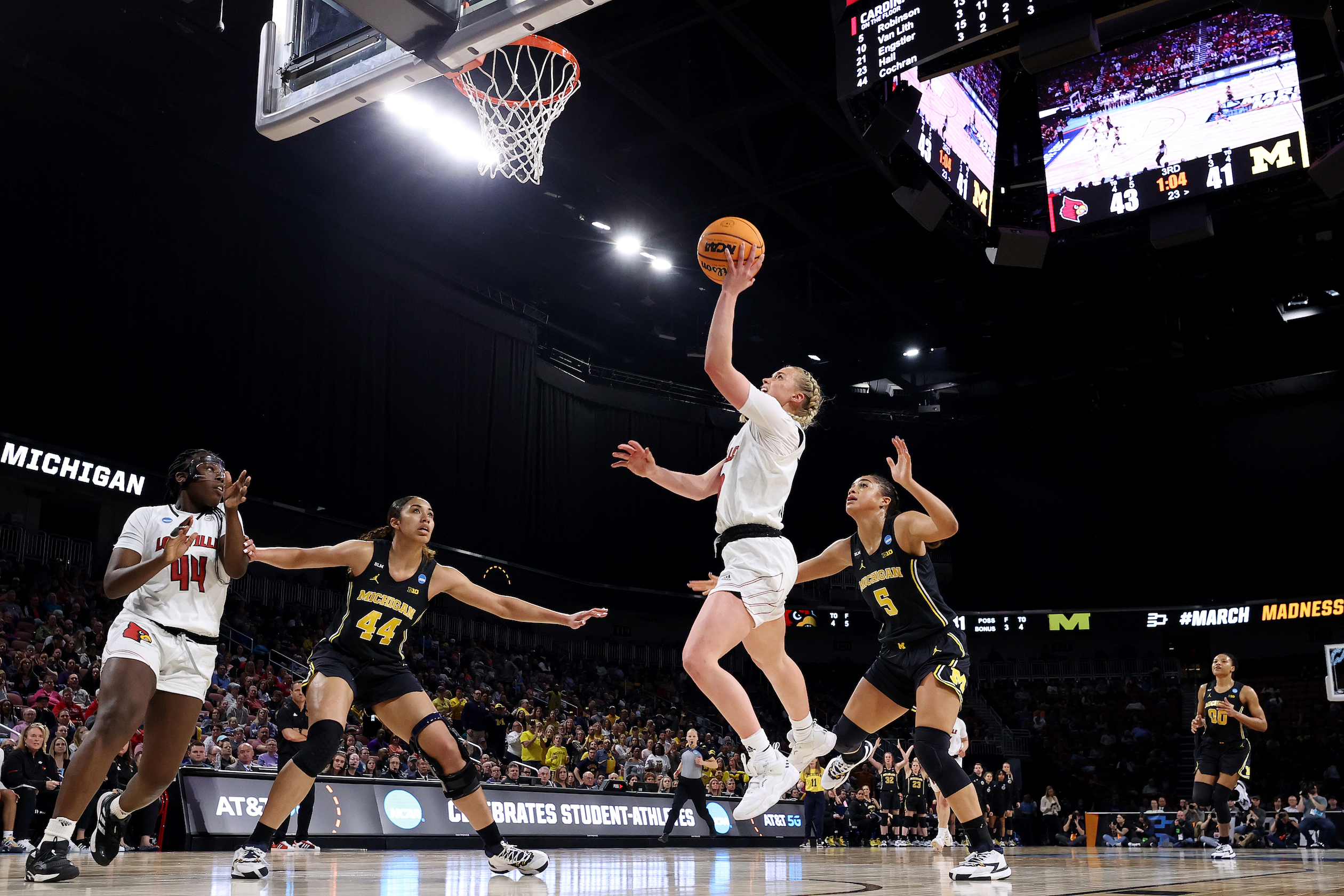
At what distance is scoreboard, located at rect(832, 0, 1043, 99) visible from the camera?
773 cm

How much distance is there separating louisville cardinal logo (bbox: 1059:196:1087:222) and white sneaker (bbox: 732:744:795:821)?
6.04 meters

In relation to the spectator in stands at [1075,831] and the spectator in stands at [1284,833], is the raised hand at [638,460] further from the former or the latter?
the spectator in stands at [1075,831]

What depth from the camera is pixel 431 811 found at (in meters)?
12.9

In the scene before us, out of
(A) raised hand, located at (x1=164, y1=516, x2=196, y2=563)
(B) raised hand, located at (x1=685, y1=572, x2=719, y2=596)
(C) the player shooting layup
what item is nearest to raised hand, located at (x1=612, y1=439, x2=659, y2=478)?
(C) the player shooting layup

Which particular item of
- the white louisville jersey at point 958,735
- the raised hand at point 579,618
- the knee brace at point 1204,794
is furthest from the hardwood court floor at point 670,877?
the knee brace at point 1204,794

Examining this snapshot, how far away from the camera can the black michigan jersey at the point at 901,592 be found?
643cm

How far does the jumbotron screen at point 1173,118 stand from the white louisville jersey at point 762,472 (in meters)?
5.32

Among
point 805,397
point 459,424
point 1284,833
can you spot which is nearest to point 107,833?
point 805,397

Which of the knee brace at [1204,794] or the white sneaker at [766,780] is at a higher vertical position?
the white sneaker at [766,780]

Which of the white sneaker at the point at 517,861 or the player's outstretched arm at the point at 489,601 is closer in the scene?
the white sneaker at the point at 517,861

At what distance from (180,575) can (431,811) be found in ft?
27.1

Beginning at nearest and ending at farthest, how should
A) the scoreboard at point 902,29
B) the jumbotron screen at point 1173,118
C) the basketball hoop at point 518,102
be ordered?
the scoreboard at point 902,29, the jumbotron screen at point 1173,118, the basketball hoop at point 518,102

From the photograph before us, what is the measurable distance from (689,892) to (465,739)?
13.5 m

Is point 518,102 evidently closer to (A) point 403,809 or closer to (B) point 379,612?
(B) point 379,612
